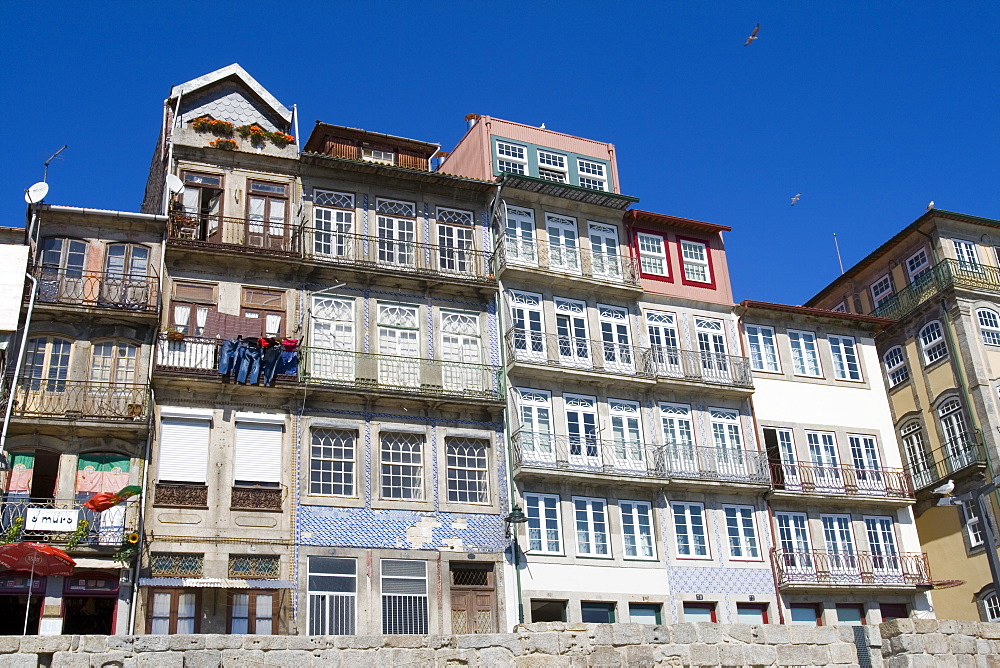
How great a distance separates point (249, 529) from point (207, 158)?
10.9 meters

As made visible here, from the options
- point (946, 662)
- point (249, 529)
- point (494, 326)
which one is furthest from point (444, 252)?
point (946, 662)

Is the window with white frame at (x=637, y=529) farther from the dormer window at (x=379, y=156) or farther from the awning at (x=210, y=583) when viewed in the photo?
the dormer window at (x=379, y=156)

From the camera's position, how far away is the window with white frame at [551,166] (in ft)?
124

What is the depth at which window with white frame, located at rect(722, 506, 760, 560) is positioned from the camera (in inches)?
1342

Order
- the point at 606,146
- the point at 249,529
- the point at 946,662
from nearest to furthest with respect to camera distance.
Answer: the point at 946,662, the point at 249,529, the point at 606,146

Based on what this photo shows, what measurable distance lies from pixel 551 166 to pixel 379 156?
6.23 meters

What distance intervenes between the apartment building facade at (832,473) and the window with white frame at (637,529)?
13.8ft

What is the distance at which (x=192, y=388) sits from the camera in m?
29.1

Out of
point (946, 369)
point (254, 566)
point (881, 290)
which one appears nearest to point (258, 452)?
point (254, 566)

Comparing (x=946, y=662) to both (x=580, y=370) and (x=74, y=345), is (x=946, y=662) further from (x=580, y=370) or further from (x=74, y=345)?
(x=74, y=345)

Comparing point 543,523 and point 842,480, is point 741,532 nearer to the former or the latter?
point 842,480

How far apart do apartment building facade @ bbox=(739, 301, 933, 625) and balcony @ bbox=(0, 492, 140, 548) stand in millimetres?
18941

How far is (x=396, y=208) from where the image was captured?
111 ft

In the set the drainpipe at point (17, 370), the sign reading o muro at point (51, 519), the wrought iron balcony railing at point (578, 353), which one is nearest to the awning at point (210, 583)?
the sign reading o muro at point (51, 519)
